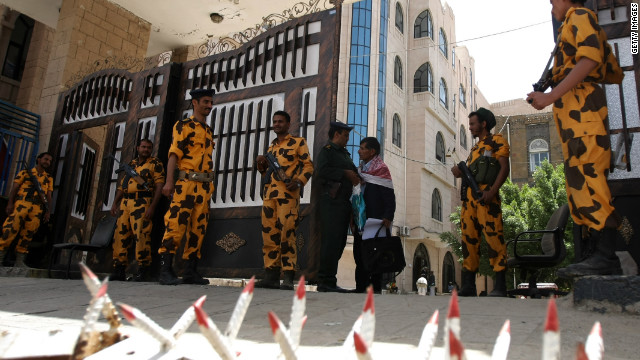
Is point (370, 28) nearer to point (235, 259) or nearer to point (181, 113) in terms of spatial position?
point (181, 113)

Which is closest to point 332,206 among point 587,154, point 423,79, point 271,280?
point 271,280

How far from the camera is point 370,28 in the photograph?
75.1 ft

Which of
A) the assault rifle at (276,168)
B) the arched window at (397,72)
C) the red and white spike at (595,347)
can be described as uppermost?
the arched window at (397,72)

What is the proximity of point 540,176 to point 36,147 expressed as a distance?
53.6ft

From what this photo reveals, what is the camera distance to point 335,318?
2.86 metres

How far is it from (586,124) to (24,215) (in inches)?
293

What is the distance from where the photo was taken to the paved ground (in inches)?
76.4

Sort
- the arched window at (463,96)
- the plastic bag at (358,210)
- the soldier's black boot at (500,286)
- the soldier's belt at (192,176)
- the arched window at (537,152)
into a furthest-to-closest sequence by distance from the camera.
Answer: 1. the arched window at (463,96)
2. the arched window at (537,152)
3. the plastic bag at (358,210)
4. the soldier's belt at (192,176)
5. the soldier's black boot at (500,286)

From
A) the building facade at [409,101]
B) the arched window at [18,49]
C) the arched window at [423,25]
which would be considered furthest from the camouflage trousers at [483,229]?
the arched window at [423,25]

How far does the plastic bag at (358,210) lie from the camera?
17.1 ft

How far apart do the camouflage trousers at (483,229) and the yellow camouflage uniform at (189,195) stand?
280 cm

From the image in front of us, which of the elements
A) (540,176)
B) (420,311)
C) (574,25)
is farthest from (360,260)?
(540,176)

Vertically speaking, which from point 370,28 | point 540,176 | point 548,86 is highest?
point 370,28

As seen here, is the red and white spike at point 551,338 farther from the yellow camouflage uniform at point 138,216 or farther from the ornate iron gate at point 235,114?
the yellow camouflage uniform at point 138,216
